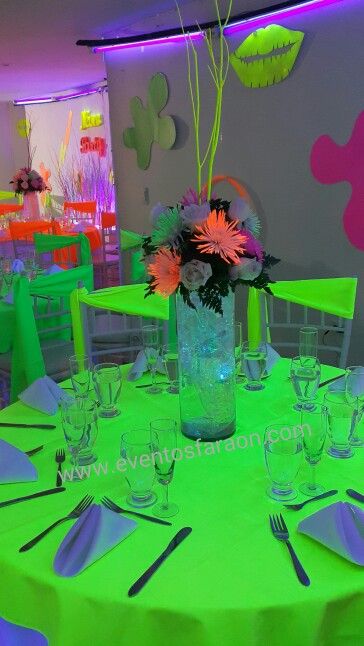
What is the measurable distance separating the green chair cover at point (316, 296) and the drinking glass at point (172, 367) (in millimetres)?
671

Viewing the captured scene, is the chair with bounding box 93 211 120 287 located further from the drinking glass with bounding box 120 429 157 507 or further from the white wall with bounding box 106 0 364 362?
the drinking glass with bounding box 120 429 157 507

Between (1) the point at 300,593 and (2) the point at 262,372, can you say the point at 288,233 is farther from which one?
(1) the point at 300,593

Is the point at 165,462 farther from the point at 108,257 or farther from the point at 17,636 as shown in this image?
the point at 108,257

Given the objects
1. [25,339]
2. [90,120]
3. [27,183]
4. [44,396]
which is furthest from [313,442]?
[90,120]

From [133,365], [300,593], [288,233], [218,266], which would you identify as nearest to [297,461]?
[300,593]

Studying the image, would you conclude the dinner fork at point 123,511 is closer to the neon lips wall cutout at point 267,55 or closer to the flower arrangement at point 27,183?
the neon lips wall cutout at point 267,55

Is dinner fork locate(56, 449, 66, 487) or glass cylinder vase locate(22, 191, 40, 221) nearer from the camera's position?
dinner fork locate(56, 449, 66, 487)

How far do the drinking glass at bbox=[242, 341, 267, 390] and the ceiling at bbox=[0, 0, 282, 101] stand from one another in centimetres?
267

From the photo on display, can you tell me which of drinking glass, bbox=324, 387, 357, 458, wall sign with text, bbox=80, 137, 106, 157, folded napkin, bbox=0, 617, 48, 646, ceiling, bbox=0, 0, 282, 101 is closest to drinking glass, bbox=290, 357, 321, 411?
drinking glass, bbox=324, 387, 357, 458

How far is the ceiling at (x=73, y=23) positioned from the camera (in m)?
3.88

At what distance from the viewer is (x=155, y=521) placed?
116 centimetres

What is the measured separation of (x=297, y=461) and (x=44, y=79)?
26.5 ft

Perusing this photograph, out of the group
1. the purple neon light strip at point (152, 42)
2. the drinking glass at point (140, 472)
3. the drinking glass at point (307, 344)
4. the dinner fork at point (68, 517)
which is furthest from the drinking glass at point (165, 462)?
the purple neon light strip at point (152, 42)

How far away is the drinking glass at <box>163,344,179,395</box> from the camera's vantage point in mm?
1767
